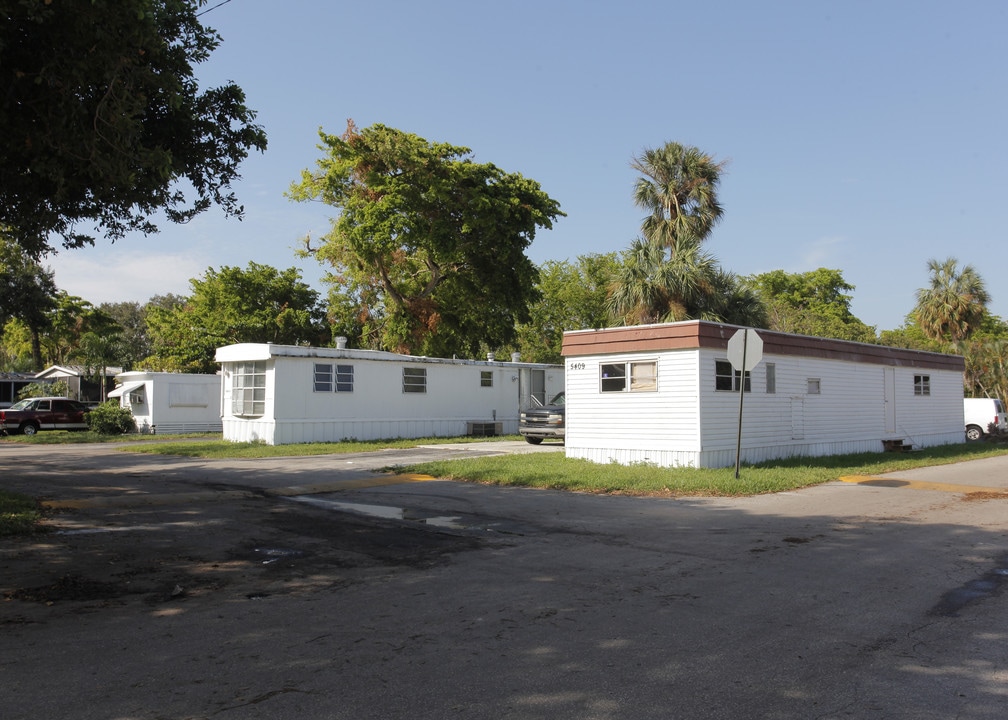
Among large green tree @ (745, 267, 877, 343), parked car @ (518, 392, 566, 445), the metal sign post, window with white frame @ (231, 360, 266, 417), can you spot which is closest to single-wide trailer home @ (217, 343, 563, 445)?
window with white frame @ (231, 360, 266, 417)

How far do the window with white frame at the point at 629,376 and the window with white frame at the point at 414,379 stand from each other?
11.3 meters

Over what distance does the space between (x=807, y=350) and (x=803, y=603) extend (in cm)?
1333

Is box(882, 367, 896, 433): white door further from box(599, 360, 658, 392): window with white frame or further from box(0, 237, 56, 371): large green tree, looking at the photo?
box(0, 237, 56, 371): large green tree

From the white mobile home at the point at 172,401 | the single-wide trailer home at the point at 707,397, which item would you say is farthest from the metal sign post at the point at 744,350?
the white mobile home at the point at 172,401

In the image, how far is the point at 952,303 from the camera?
122 ft

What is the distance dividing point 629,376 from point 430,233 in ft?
53.7

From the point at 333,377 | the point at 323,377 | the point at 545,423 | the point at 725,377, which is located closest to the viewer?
the point at 725,377

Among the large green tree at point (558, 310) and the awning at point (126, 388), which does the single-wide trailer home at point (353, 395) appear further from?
the large green tree at point (558, 310)

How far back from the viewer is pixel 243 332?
1634 inches

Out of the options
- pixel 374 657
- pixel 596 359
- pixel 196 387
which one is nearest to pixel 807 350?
pixel 596 359

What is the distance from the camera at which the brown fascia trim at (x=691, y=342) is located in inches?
619

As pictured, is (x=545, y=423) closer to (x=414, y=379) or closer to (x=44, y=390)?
(x=414, y=379)

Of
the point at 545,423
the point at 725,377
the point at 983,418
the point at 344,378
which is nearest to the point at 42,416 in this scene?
the point at 344,378

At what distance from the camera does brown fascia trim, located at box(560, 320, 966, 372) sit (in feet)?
51.6
